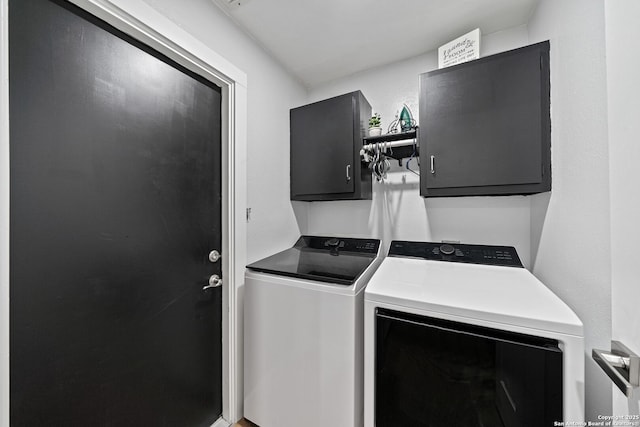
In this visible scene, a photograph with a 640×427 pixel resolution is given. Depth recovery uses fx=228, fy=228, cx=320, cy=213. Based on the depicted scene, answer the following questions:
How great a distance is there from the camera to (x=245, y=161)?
57.8 inches

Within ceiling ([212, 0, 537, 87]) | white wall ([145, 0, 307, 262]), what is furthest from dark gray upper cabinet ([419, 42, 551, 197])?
white wall ([145, 0, 307, 262])

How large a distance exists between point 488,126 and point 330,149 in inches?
38.4

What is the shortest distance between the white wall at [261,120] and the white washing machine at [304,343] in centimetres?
36

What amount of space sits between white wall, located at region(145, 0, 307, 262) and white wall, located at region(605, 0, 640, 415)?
60.0 inches

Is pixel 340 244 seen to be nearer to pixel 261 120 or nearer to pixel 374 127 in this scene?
pixel 374 127

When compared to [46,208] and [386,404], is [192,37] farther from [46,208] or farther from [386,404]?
[386,404]

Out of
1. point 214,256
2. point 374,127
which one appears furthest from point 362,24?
point 214,256

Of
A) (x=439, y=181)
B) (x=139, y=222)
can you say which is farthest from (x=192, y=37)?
(x=439, y=181)

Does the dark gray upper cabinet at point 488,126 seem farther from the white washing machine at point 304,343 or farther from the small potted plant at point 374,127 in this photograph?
the white washing machine at point 304,343

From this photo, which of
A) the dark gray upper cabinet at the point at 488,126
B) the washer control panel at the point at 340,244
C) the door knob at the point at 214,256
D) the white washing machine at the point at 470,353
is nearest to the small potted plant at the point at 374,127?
the dark gray upper cabinet at the point at 488,126

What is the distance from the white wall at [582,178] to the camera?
795 mm

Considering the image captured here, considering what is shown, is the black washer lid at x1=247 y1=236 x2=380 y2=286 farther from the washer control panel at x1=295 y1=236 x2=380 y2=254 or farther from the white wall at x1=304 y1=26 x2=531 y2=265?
the white wall at x1=304 y1=26 x2=531 y2=265

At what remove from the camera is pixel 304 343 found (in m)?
1.21

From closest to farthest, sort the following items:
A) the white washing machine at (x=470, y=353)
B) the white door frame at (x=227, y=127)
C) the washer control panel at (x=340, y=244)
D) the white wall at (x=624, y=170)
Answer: the white wall at (x=624, y=170) → the white washing machine at (x=470, y=353) → the white door frame at (x=227, y=127) → the washer control panel at (x=340, y=244)
